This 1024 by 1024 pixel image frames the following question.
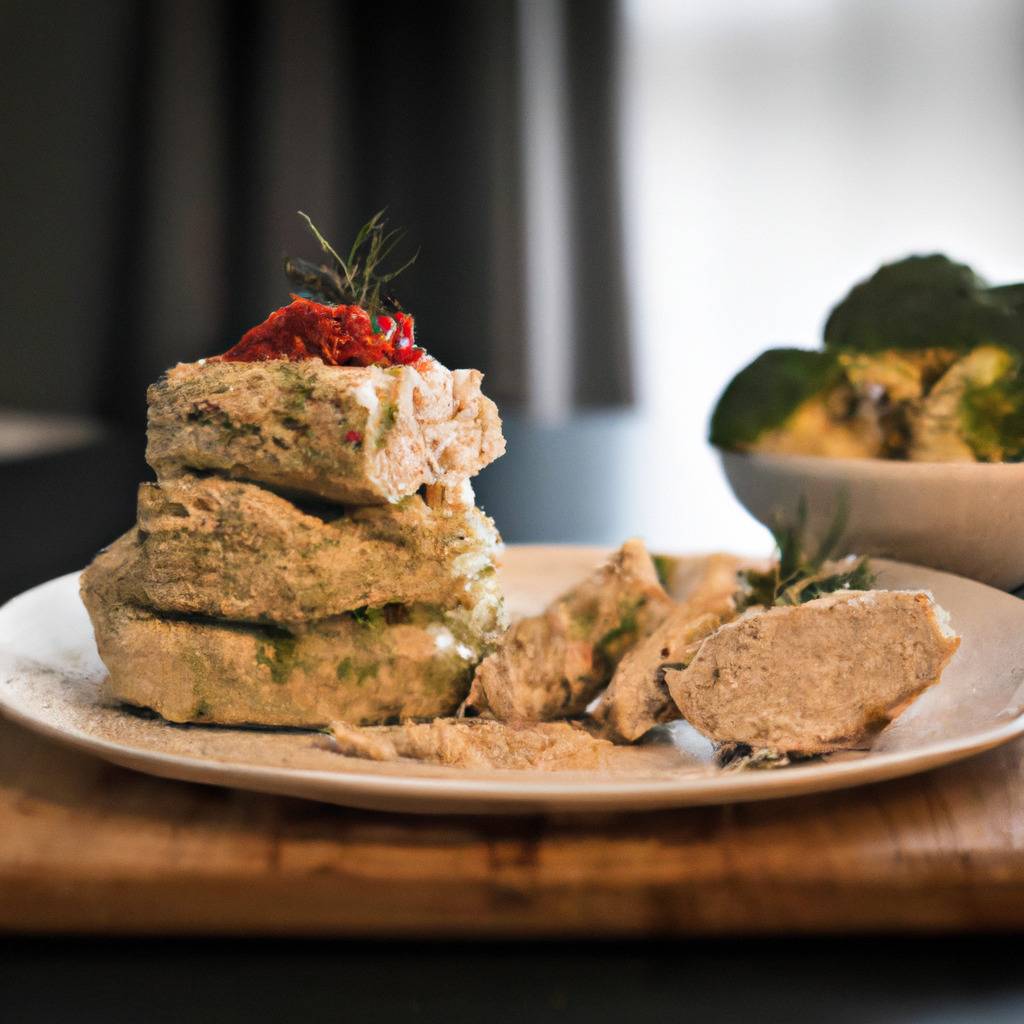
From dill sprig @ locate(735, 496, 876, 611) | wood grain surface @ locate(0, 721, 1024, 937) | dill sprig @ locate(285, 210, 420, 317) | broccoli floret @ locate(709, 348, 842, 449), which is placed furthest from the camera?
broccoli floret @ locate(709, 348, 842, 449)

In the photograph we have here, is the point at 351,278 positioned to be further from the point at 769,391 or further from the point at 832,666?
the point at 769,391

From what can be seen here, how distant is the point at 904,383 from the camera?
2.04 m

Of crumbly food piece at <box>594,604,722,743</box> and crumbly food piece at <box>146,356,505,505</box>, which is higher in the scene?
crumbly food piece at <box>146,356,505,505</box>

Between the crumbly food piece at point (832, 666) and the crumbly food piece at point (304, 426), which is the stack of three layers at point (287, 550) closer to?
the crumbly food piece at point (304, 426)

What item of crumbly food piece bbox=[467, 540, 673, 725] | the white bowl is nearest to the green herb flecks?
crumbly food piece bbox=[467, 540, 673, 725]

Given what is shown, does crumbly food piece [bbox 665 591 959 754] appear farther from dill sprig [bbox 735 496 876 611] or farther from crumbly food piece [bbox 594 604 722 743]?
dill sprig [bbox 735 496 876 611]

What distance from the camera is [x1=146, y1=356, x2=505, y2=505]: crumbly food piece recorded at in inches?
48.8

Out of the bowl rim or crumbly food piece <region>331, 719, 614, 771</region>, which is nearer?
crumbly food piece <region>331, 719, 614, 771</region>

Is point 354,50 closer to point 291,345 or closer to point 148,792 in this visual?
point 291,345

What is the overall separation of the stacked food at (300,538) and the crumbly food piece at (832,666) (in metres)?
0.34

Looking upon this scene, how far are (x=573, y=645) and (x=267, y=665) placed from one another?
361mm

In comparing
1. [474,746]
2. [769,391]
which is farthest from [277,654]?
[769,391]

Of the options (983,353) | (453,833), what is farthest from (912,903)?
(983,353)

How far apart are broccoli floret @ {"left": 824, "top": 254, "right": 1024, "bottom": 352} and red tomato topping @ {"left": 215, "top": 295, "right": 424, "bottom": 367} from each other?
39.4 inches
